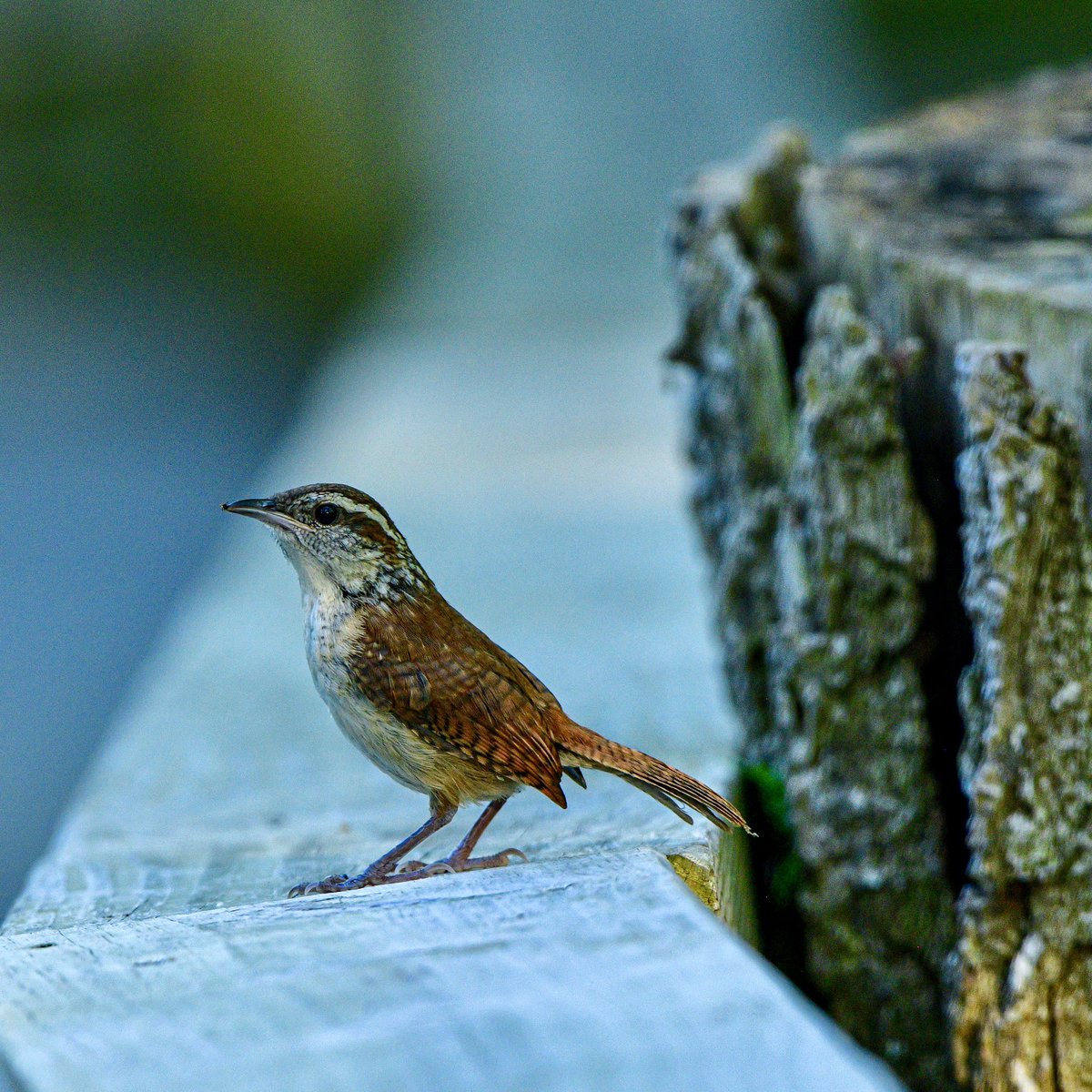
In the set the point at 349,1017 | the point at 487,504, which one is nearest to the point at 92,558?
the point at 487,504

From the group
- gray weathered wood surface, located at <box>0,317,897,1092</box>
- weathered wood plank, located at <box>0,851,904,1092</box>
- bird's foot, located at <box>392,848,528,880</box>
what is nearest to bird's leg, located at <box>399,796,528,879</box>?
bird's foot, located at <box>392,848,528,880</box>

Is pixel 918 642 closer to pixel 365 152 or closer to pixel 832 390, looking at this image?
pixel 832 390

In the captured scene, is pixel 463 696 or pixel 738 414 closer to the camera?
pixel 463 696

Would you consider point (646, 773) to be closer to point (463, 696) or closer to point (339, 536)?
point (463, 696)

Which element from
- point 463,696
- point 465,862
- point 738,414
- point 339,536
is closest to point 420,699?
point 463,696

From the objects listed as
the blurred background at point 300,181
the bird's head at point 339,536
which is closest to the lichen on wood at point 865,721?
the bird's head at point 339,536

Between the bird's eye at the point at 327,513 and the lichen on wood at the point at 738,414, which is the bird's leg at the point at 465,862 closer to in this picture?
the bird's eye at the point at 327,513

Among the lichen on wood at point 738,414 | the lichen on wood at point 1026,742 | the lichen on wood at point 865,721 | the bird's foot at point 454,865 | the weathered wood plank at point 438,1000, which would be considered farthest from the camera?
the lichen on wood at point 738,414
